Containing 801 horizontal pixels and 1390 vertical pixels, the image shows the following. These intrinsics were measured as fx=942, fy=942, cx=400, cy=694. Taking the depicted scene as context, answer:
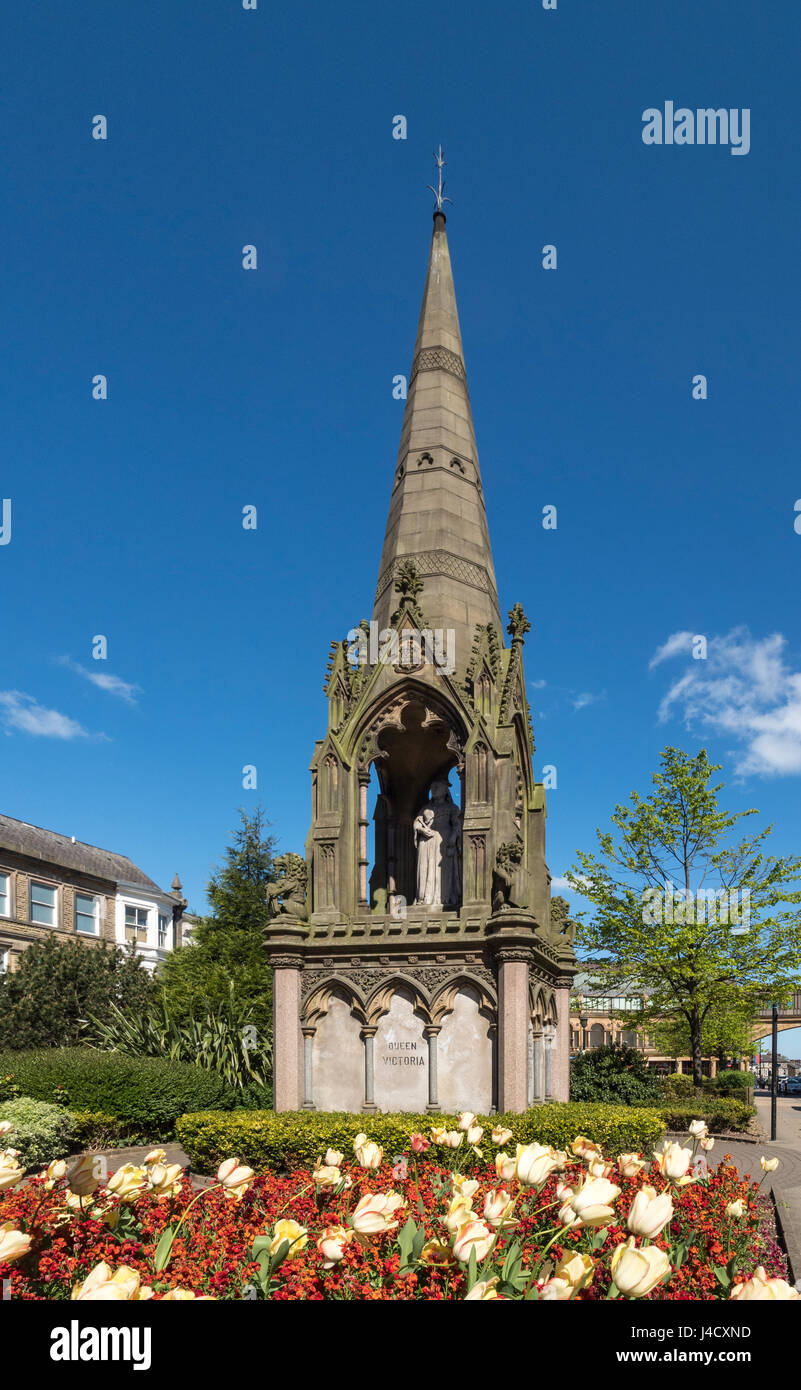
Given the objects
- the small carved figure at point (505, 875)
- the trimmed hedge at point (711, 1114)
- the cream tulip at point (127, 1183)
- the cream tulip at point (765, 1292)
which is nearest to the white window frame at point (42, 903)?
the trimmed hedge at point (711, 1114)

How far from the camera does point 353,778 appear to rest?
15438 millimetres

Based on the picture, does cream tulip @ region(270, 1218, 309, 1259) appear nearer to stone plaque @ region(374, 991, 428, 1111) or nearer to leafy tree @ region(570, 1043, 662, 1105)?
stone plaque @ region(374, 991, 428, 1111)

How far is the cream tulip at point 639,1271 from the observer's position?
331cm

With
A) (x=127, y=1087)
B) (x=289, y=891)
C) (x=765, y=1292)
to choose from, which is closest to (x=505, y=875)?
(x=289, y=891)

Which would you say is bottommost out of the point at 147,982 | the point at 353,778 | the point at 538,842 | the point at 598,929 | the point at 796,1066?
the point at 796,1066

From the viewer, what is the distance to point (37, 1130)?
17.6 m

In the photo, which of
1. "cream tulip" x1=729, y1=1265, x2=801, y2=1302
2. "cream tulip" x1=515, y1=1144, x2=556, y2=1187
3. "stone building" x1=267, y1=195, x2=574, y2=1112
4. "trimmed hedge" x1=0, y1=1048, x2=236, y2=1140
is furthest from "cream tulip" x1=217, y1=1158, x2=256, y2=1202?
"trimmed hedge" x1=0, y1=1048, x2=236, y2=1140

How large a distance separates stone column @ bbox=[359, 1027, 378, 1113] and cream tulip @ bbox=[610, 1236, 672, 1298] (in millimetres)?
11229

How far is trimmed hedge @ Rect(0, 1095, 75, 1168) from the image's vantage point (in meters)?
17.2

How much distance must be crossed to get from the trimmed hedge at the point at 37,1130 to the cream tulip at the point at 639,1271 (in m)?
16.2
